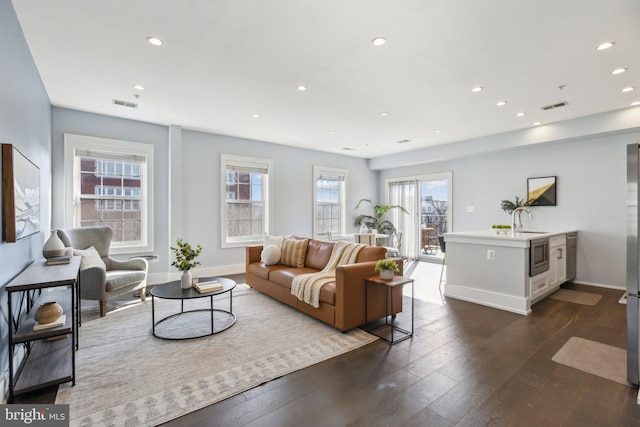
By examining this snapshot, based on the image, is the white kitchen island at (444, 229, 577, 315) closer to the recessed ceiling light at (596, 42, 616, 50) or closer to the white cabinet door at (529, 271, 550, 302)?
the white cabinet door at (529, 271, 550, 302)

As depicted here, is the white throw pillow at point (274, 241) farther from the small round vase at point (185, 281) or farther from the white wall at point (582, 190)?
the white wall at point (582, 190)

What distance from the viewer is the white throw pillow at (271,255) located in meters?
4.39

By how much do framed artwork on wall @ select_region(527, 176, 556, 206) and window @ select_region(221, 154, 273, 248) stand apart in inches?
197

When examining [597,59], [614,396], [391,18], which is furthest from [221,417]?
[597,59]

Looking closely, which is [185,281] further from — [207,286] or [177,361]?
[177,361]

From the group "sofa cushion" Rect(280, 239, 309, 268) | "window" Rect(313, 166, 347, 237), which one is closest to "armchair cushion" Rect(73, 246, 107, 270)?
"sofa cushion" Rect(280, 239, 309, 268)

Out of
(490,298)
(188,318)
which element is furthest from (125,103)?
(490,298)

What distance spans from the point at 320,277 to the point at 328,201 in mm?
4171

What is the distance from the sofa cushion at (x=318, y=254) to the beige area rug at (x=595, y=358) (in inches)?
98.8

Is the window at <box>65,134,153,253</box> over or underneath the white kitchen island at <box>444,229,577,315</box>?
over

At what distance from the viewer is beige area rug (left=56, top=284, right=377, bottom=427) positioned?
1950mm

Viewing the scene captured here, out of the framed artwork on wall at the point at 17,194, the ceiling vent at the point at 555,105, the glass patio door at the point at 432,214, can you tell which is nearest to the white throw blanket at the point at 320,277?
the framed artwork on wall at the point at 17,194

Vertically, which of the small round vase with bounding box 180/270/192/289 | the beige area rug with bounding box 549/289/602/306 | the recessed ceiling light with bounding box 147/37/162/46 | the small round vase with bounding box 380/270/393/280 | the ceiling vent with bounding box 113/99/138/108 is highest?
the ceiling vent with bounding box 113/99/138/108

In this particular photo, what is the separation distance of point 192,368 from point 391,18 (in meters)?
3.13
